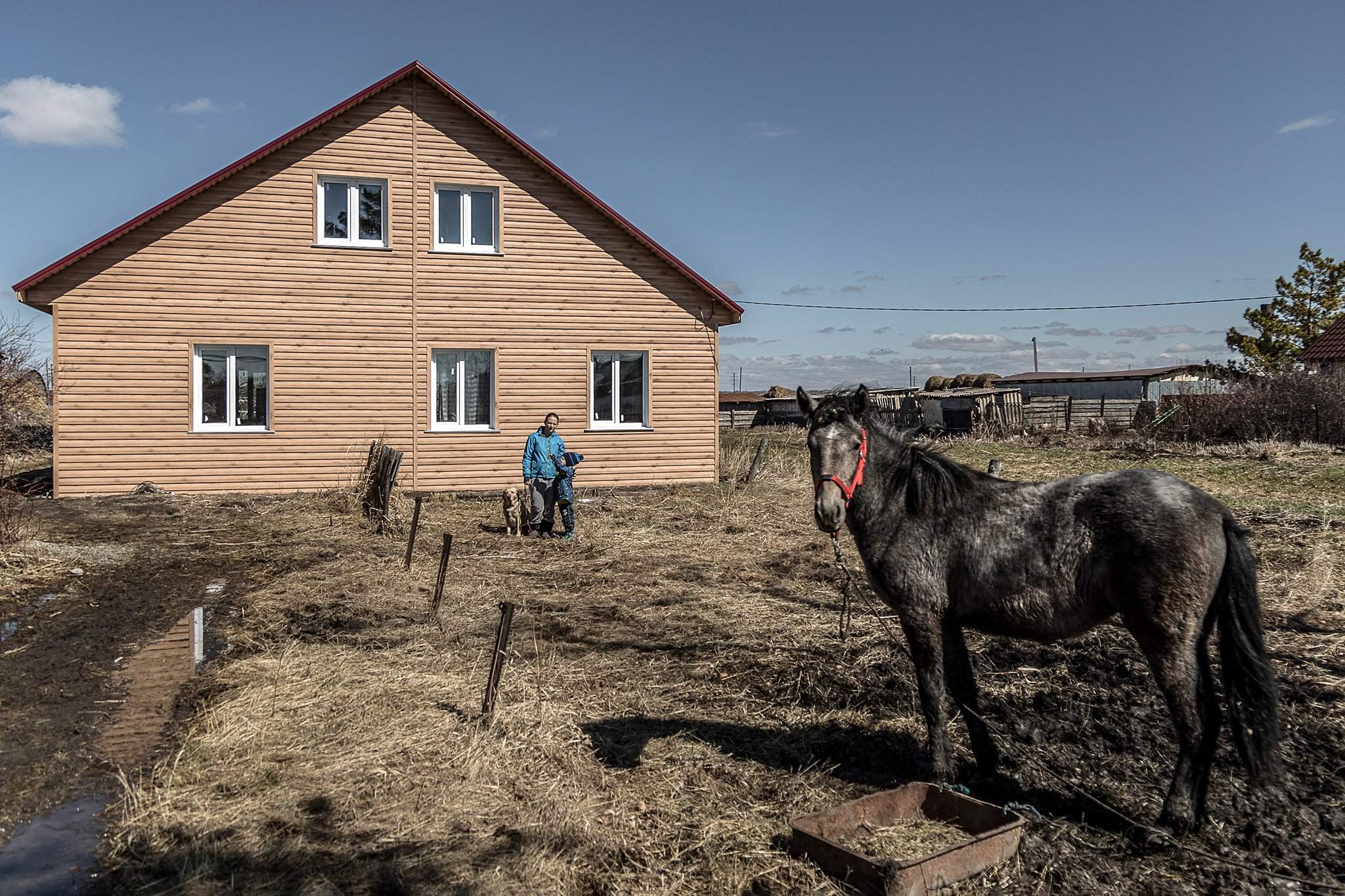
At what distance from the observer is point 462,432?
58.3ft

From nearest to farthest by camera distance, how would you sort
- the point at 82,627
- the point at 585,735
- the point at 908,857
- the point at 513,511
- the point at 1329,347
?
the point at 908,857 → the point at 585,735 → the point at 82,627 → the point at 513,511 → the point at 1329,347

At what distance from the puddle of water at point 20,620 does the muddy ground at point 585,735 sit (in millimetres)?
82

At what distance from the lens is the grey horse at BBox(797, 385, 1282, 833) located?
416 centimetres

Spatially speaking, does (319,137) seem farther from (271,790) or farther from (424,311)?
(271,790)

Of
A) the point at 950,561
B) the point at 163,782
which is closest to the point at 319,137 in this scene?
the point at 163,782

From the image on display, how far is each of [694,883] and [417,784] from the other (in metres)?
1.65

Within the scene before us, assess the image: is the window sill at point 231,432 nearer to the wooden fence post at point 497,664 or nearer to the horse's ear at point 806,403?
the wooden fence post at point 497,664

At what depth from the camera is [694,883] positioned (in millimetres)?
3789

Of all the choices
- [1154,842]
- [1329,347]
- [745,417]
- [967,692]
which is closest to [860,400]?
[967,692]

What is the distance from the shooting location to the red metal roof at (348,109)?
1585 cm

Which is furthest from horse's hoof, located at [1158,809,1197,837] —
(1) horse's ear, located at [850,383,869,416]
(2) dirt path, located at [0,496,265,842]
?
(2) dirt path, located at [0,496,265,842]

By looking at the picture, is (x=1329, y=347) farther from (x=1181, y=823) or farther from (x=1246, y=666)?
(x=1181, y=823)

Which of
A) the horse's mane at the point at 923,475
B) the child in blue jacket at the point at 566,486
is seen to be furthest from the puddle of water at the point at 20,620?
the horse's mane at the point at 923,475

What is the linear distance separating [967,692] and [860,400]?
163 cm
